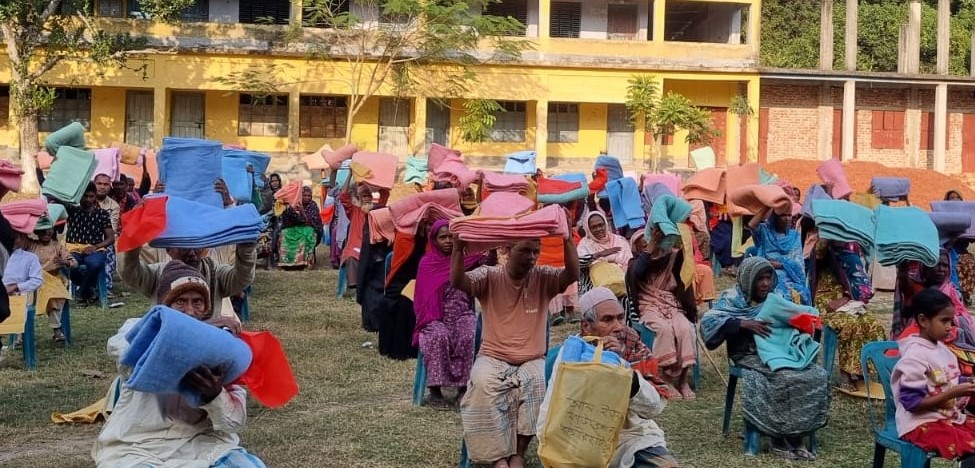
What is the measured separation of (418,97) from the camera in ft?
93.9

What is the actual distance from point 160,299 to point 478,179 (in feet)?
24.3

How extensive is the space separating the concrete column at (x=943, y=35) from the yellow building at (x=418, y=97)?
616 cm

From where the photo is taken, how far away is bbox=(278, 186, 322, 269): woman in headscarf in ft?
50.8

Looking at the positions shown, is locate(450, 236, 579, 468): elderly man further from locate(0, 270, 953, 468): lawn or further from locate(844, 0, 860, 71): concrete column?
locate(844, 0, 860, 71): concrete column

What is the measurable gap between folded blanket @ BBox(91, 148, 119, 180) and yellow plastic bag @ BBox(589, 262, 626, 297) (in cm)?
564

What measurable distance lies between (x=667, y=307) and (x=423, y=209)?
183cm

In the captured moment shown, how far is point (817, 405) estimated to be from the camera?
Result: 596cm

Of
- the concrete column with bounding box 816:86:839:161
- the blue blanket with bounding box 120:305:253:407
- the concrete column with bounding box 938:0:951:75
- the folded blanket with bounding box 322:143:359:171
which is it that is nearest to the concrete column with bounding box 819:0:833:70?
the concrete column with bounding box 816:86:839:161

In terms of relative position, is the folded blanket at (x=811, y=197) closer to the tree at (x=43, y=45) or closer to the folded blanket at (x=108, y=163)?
the folded blanket at (x=108, y=163)

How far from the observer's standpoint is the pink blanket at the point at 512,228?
5.11 metres

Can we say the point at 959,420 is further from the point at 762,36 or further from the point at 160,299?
the point at 762,36

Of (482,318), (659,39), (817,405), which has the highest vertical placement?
(659,39)

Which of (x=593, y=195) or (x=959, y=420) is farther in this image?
(x=593, y=195)

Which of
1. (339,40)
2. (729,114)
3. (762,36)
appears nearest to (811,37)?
(762,36)
